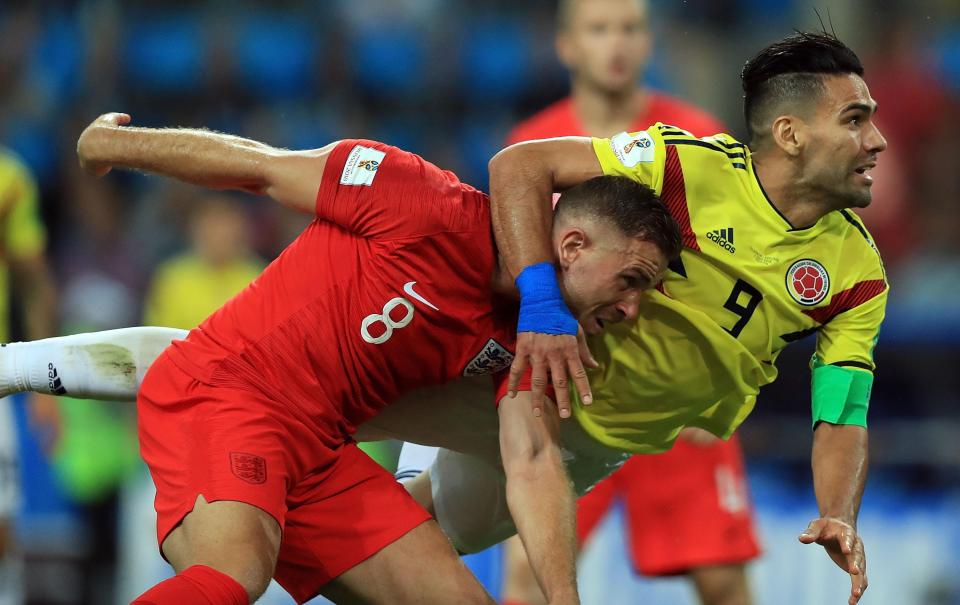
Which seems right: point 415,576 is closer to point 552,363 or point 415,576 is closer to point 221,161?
point 552,363

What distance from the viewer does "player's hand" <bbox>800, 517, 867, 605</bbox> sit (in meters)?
3.46

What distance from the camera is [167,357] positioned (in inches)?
150

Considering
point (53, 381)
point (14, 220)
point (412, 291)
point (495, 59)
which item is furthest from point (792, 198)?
point (495, 59)

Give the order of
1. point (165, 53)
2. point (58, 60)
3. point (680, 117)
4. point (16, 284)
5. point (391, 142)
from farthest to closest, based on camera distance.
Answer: point (165, 53) → point (58, 60) → point (391, 142) → point (16, 284) → point (680, 117)

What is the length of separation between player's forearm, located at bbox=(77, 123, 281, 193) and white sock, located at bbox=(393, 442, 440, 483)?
1216 millimetres

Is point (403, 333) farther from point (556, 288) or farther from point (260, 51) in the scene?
point (260, 51)

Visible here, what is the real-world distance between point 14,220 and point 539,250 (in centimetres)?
340

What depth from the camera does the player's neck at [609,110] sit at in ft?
19.2

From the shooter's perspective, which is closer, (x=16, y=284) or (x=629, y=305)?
(x=629, y=305)

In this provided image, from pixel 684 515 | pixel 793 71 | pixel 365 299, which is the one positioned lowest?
pixel 684 515

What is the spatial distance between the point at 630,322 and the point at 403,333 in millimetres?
631

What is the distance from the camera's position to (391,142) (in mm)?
9547

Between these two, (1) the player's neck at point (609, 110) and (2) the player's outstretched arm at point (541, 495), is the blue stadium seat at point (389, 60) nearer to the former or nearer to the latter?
(1) the player's neck at point (609, 110)

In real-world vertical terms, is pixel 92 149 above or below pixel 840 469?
above
